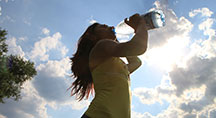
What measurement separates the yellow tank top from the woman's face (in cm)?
48

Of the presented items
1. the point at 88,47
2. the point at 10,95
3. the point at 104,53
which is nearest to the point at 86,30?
the point at 88,47

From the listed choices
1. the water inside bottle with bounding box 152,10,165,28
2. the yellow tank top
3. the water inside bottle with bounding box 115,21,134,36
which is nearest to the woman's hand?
the water inside bottle with bounding box 152,10,165,28

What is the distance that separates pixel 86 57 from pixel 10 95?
63.7ft

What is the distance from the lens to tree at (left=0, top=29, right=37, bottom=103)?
17.5 meters

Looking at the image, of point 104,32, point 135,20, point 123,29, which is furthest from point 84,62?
point 123,29

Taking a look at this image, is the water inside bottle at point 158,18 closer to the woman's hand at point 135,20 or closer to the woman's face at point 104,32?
the woman's hand at point 135,20

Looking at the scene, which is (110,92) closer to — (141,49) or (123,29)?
(141,49)

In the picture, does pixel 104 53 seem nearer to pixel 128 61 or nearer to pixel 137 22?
pixel 137 22

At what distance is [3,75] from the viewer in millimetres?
17531

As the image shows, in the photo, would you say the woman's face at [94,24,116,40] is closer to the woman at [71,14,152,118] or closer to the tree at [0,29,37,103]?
the woman at [71,14,152,118]

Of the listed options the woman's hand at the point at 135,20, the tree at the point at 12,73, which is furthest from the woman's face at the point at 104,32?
the tree at the point at 12,73

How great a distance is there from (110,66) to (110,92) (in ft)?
1.21

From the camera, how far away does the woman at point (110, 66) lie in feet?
6.48

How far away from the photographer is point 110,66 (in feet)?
7.46
